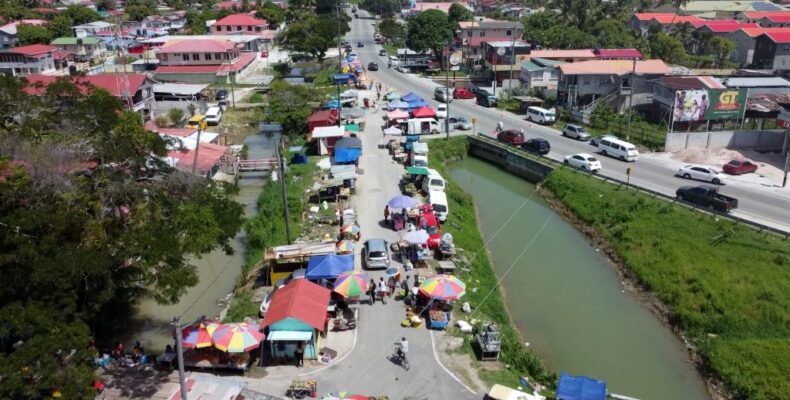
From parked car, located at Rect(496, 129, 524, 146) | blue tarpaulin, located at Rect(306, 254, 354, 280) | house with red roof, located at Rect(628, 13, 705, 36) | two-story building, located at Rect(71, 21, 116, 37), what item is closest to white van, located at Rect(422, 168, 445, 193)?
→ blue tarpaulin, located at Rect(306, 254, 354, 280)

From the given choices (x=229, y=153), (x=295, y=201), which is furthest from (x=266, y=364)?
(x=229, y=153)

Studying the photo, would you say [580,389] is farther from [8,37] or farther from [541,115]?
[8,37]

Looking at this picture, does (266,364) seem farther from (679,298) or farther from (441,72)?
(441,72)

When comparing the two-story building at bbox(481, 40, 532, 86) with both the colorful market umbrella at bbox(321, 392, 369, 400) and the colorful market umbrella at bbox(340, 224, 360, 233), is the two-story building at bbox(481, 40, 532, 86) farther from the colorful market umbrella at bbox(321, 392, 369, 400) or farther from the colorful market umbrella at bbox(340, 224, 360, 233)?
the colorful market umbrella at bbox(321, 392, 369, 400)

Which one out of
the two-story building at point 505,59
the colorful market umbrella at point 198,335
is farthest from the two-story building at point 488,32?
the colorful market umbrella at point 198,335

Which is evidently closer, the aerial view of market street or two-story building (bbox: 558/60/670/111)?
the aerial view of market street

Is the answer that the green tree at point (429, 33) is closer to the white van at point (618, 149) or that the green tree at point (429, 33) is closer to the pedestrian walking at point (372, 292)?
the white van at point (618, 149)
